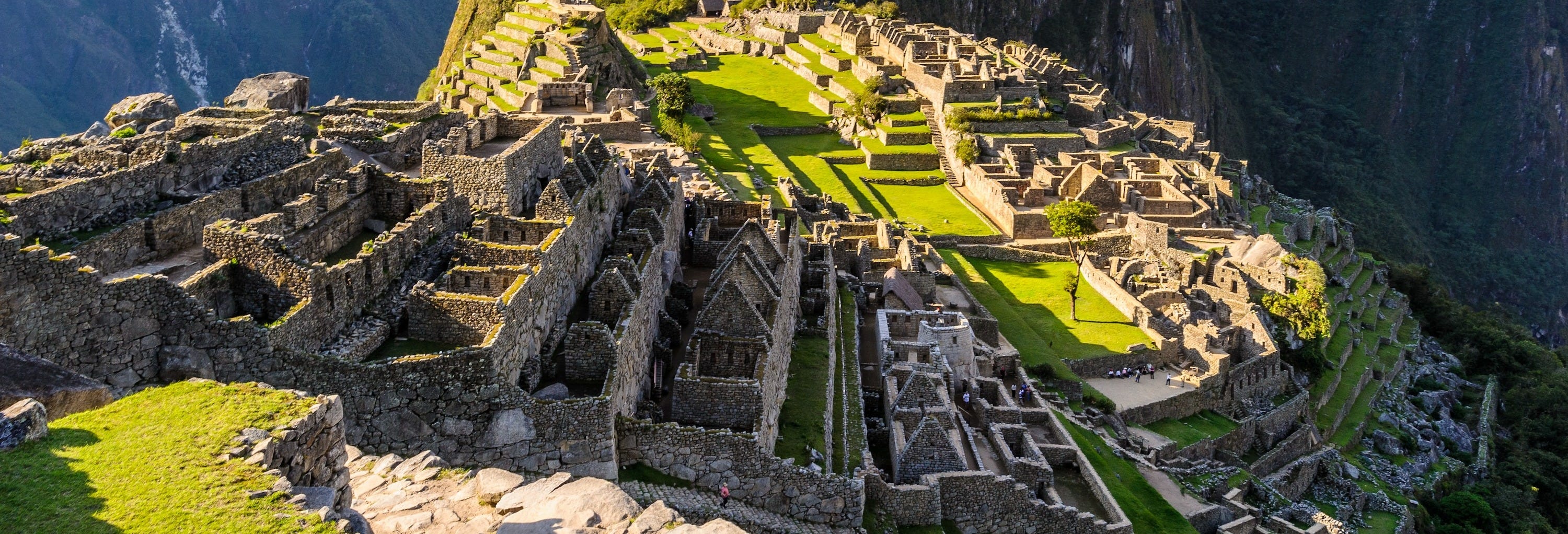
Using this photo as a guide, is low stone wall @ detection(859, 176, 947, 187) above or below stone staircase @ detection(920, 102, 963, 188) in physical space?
below

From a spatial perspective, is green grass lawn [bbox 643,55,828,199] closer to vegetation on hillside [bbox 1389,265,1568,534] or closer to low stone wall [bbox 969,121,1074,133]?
low stone wall [bbox 969,121,1074,133]

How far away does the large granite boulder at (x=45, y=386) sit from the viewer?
470 inches

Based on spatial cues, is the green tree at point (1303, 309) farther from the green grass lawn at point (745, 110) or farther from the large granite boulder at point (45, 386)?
the large granite boulder at point (45, 386)

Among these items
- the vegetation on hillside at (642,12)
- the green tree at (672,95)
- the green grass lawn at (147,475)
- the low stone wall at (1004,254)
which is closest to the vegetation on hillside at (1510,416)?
→ the low stone wall at (1004,254)

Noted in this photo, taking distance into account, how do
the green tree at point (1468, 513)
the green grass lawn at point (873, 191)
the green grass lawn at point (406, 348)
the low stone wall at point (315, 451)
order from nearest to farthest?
the low stone wall at point (315, 451) → the green grass lawn at point (406, 348) → the green tree at point (1468, 513) → the green grass lawn at point (873, 191)

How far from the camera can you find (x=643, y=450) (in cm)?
1897

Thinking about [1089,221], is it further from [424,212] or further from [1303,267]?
[424,212]

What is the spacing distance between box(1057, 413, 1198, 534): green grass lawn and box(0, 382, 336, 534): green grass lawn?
805 inches

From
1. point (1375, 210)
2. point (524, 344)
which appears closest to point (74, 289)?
point (524, 344)

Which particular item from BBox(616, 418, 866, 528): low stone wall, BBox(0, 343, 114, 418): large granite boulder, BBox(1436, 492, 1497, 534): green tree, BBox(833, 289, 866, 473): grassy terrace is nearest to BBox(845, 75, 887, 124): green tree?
BBox(1436, 492, 1497, 534): green tree

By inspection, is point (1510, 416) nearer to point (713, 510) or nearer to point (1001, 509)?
point (1001, 509)

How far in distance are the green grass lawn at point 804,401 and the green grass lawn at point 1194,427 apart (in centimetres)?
1555

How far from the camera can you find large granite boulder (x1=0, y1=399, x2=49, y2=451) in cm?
1085

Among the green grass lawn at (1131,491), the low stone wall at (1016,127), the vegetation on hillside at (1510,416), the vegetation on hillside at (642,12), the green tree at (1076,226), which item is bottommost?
the vegetation on hillside at (1510,416)
